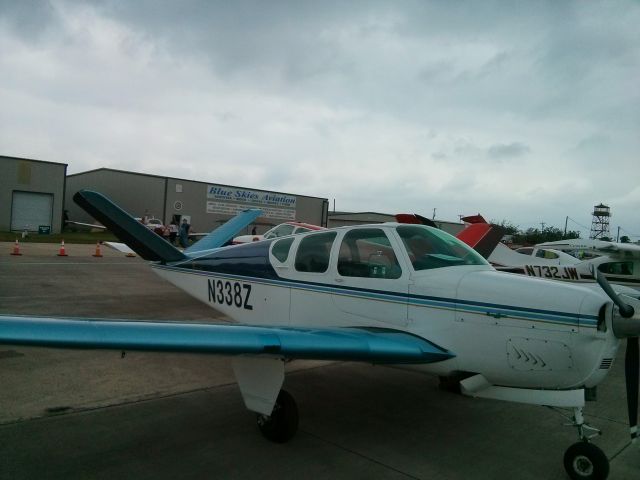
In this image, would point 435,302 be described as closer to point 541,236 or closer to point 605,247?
point 605,247

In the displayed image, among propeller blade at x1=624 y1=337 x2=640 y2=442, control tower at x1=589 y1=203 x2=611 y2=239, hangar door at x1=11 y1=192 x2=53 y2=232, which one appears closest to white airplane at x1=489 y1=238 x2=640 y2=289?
propeller blade at x1=624 y1=337 x2=640 y2=442

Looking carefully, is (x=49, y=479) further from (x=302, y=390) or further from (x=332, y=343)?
(x=302, y=390)

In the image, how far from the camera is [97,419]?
4219 mm

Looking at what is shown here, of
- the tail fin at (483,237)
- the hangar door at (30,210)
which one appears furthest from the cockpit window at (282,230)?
the hangar door at (30,210)

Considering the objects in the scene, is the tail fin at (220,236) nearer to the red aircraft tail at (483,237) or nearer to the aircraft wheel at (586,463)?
the red aircraft tail at (483,237)

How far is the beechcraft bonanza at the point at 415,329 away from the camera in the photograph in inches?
130

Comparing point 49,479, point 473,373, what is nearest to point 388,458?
point 473,373

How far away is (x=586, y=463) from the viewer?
3520 mm

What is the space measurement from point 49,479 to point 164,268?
3.99 metres

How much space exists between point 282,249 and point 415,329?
1.98 meters

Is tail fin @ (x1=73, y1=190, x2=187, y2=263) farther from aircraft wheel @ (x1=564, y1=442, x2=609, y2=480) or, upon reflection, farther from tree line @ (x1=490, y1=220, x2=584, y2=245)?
tree line @ (x1=490, y1=220, x2=584, y2=245)

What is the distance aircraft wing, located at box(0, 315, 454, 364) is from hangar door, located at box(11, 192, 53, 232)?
3695 centimetres

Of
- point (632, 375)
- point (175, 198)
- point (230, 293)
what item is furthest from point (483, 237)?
point (175, 198)

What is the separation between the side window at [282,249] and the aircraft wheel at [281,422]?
1.77 meters
